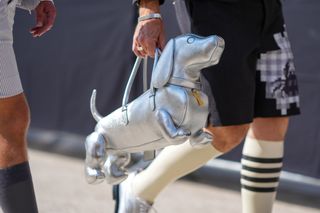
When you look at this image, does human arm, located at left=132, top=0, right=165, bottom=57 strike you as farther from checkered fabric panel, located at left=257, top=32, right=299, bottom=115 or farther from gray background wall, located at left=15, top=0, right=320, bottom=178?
gray background wall, located at left=15, top=0, right=320, bottom=178

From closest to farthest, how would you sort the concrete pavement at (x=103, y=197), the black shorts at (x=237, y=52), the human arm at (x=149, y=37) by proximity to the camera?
1. the human arm at (x=149, y=37)
2. the black shorts at (x=237, y=52)
3. the concrete pavement at (x=103, y=197)

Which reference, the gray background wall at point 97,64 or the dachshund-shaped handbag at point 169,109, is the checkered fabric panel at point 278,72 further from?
the gray background wall at point 97,64

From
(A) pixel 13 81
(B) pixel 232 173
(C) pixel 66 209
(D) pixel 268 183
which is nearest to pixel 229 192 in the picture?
(B) pixel 232 173

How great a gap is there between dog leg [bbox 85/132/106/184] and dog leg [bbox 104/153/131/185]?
0.15 ft

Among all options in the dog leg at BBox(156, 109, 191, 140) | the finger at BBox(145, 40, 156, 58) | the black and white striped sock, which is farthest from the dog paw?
the black and white striped sock

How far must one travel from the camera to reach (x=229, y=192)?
410 centimetres

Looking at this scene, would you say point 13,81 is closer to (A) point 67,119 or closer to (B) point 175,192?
(B) point 175,192

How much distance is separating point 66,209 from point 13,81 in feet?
4.91

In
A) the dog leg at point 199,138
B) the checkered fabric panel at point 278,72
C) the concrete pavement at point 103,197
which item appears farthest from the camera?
the concrete pavement at point 103,197

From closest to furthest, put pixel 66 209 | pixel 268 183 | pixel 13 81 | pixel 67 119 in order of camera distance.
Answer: pixel 13 81 < pixel 268 183 < pixel 66 209 < pixel 67 119

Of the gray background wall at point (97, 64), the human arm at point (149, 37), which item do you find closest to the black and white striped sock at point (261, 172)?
the human arm at point (149, 37)

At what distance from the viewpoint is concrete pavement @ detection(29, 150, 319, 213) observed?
3.72 meters

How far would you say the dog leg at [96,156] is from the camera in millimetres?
2375

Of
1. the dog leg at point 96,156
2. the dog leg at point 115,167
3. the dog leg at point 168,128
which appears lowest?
the dog leg at point 115,167
